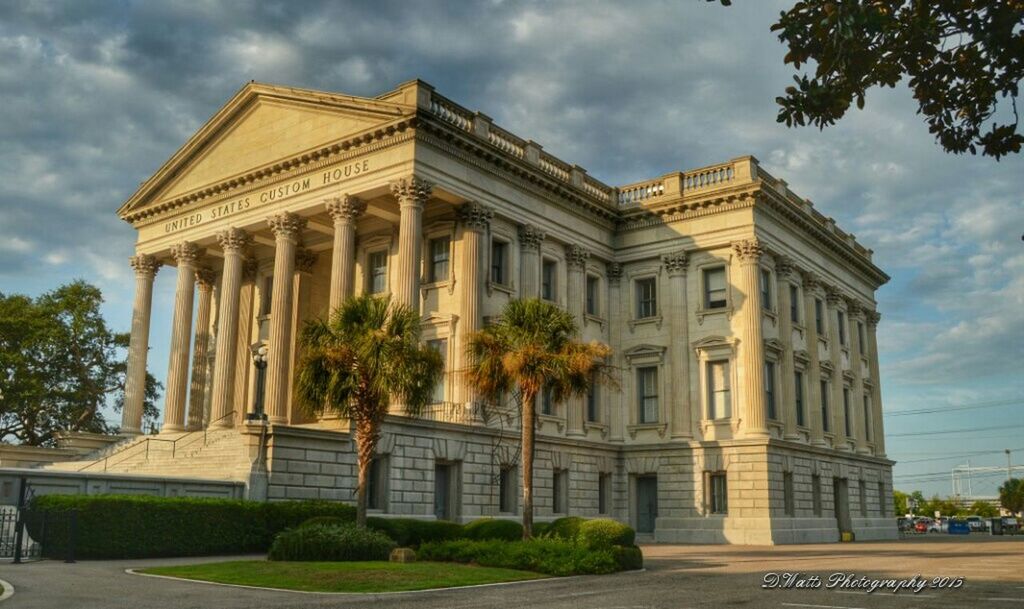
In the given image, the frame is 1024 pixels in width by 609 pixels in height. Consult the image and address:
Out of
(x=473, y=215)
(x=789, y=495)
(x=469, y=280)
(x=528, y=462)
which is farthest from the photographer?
(x=789, y=495)

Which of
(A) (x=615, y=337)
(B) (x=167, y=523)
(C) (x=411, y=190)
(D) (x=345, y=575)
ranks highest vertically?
(C) (x=411, y=190)

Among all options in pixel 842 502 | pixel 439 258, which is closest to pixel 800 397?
pixel 842 502

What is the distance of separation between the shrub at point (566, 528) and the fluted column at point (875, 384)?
36.9 m

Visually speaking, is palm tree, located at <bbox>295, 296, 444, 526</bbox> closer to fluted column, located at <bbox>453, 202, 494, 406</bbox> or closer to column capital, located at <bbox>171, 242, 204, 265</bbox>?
fluted column, located at <bbox>453, 202, 494, 406</bbox>

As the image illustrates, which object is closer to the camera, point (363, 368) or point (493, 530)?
point (363, 368)

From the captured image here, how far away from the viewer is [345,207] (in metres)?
37.8

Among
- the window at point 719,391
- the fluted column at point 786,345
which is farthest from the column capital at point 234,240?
the fluted column at point 786,345

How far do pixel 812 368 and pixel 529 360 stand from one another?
27.0m

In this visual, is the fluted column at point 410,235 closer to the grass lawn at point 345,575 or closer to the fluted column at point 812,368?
the grass lawn at point 345,575

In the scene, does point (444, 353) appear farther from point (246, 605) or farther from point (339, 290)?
point (246, 605)

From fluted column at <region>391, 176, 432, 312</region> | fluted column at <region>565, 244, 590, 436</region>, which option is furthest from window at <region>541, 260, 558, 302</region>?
fluted column at <region>391, 176, 432, 312</region>

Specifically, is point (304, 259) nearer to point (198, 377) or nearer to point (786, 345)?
point (198, 377)

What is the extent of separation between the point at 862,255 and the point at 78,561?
48037 millimetres

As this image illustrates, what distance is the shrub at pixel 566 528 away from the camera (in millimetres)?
26578
